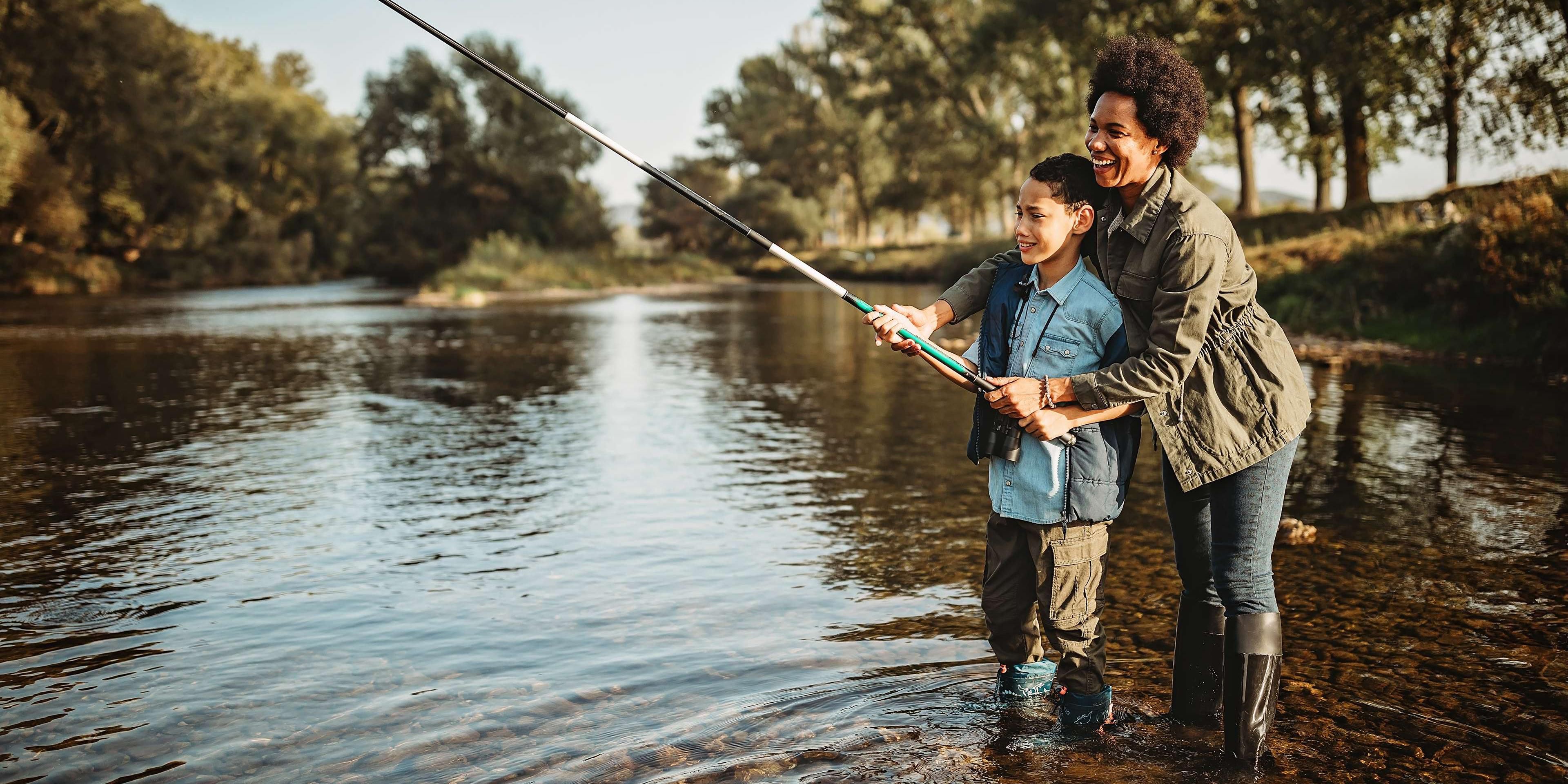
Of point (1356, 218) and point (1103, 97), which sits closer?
point (1103, 97)

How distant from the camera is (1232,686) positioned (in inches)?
147

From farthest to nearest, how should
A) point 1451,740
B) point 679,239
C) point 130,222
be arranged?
point 679,239 → point 130,222 → point 1451,740

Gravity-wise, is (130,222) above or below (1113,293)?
above

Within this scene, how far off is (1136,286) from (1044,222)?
0.37 meters

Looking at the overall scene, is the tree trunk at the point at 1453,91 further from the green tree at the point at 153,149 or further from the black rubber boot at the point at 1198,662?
the green tree at the point at 153,149

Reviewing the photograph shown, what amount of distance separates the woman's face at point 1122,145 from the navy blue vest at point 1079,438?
50 cm

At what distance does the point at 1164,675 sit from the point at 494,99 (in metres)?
66.6

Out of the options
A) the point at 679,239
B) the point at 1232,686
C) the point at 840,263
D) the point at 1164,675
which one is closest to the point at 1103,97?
the point at 1232,686

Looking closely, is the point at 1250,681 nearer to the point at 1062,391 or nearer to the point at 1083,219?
the point at 1062,391

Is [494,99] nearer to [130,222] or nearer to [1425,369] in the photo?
[130,222]

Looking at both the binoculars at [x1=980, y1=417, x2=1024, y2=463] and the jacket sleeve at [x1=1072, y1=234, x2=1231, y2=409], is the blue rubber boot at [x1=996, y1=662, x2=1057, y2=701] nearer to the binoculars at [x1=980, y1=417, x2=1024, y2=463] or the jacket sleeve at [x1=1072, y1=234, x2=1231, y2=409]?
the binoculars at [x1=980, y1=417, x2=1024, y2=463]

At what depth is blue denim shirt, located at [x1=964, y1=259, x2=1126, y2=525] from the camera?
12.7 feet

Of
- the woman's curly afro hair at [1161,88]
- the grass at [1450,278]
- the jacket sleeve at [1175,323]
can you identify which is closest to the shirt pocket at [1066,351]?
the jacket sleeve at [1175,323]

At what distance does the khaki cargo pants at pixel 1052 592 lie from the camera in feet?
12.8
